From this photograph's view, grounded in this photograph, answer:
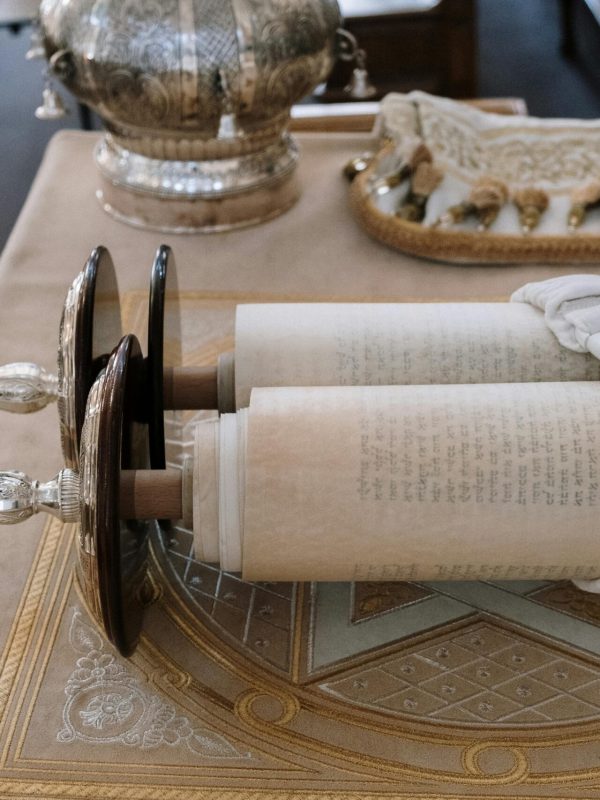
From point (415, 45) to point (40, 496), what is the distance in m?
1.80

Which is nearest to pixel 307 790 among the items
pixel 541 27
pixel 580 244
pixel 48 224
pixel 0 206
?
pixel 580 244

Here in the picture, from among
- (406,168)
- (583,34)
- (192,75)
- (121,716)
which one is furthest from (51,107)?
(583,34)

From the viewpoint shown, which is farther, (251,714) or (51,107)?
(51,107)

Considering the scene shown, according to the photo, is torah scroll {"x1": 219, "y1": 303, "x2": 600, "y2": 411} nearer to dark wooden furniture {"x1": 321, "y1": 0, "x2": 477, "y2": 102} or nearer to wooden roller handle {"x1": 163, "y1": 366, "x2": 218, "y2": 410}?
wooden roller handle {"x1": 163, "y1": 366, "x2": 218, "y2": 410}

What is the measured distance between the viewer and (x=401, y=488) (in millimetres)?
651

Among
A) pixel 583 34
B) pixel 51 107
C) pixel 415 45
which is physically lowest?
pixel 583 34

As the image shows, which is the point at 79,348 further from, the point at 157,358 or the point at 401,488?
the point at 401,488

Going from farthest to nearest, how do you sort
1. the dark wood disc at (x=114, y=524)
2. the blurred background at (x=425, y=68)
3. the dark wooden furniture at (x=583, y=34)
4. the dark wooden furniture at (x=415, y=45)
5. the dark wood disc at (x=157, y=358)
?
the dark wooden furniture at (x=583, y=34)
the dark wooden furniture at (x=415, y=45)
the blurred background at (x=425, y=68)
the dark wood disc at (x=157, y=358)
the dark wood disc at (x=114, y=524)

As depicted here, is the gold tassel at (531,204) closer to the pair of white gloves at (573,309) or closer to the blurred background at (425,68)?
the pair of white gloves at (573,309)

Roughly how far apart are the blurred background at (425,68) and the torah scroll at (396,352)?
109cm

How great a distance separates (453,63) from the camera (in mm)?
2234

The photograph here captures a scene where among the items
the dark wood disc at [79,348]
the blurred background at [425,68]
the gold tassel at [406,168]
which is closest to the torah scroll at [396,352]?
the dark wood disc at [79,348]

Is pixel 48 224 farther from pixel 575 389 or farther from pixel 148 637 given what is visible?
pixel 575 389

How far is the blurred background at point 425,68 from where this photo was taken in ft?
6.70
